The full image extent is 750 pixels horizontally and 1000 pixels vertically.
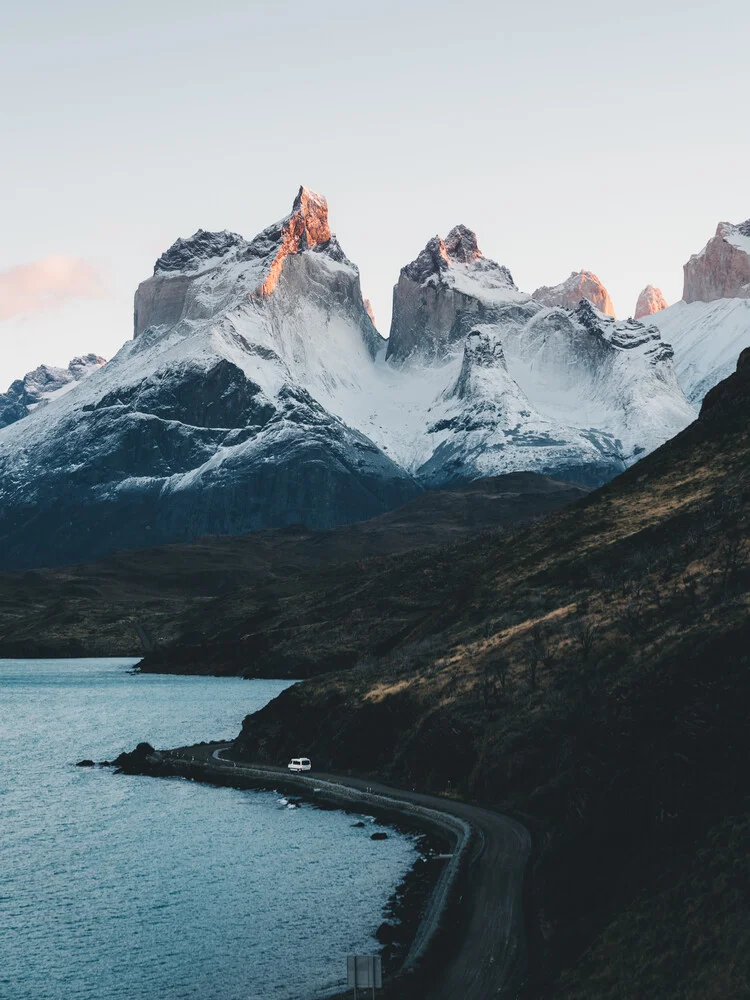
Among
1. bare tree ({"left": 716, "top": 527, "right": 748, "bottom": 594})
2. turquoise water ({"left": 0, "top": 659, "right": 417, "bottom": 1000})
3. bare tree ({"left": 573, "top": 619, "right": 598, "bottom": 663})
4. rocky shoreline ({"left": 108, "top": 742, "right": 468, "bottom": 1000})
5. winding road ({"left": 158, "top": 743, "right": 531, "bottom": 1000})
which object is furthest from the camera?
bare tree ({"left": 573, "top": 619, "right": 598, "bottom": 663})

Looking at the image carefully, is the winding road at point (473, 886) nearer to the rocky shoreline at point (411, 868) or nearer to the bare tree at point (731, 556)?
the rocky shoreline at point (411, 868)

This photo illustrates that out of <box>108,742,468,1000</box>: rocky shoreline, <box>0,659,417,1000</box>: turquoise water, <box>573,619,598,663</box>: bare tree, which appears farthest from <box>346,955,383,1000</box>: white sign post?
<box>573,619,598,663</box>: bare tree

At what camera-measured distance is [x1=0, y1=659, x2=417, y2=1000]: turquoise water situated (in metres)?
57.5

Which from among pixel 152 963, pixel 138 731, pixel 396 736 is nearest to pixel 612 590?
pixel 396 736

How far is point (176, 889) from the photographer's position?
7375 cm

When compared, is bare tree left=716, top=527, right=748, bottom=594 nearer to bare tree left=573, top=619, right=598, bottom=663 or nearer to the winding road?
bare tree left=573, top=619, right=598, bottom=663

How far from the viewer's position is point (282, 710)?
401ft

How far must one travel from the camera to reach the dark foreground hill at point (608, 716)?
4533 centimetres

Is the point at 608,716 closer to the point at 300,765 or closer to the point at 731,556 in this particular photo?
the point at 731,556

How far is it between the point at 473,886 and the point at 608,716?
11.9 m

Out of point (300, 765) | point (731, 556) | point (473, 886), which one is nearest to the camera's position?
point (473, 886)

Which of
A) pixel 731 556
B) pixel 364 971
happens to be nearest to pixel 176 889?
pixel 364 971

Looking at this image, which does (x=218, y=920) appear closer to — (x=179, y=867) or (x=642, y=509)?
(x=179, y=867)

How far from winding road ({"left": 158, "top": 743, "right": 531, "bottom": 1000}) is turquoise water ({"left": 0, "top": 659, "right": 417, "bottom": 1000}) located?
3.28 m
